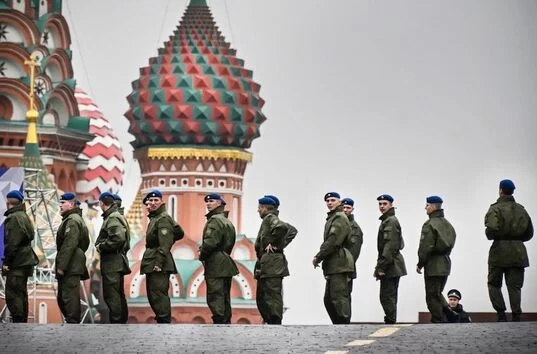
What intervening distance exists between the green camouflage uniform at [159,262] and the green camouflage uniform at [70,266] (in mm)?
909

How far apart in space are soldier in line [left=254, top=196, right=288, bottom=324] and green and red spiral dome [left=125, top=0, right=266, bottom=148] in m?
50.7

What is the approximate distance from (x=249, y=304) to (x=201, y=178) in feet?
17.6

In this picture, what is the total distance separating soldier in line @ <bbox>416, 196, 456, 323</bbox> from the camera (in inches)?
1309

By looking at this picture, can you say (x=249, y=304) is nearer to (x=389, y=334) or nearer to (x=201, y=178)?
(x=201, y=178)

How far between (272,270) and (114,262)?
2.16 metres

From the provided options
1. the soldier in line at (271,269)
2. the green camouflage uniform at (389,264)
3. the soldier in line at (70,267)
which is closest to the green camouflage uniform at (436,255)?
the green camouflage uniform at (389,264)

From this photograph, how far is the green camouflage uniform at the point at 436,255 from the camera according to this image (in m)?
33.2

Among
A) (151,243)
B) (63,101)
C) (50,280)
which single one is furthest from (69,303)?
(63,101)

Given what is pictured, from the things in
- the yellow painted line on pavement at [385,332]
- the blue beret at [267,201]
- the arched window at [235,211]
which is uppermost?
the arched window at [235,211]

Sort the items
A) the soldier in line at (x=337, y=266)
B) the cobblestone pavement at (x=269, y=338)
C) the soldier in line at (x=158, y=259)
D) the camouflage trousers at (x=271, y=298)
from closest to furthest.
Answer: the cobblestone pavement at (x=269, y=338) < the soldier in line at (x=158, y=259) < the soldier in line at (x=337, y=266) < the camouflage trousers at (x=271, y=298)

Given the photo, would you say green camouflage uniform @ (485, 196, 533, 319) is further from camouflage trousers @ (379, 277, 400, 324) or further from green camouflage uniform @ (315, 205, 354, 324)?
green camouflage uniform @ (315, 205, 354, 324)

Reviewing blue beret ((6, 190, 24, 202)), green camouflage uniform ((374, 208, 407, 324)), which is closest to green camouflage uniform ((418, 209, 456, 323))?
green camouflage uniform ((374, 208, 407, 324))

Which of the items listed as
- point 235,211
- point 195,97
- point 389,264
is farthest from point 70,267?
point 195,97

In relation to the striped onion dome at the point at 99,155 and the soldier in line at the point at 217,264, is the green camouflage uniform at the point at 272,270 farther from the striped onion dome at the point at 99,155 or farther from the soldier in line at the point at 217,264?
the striped onion dome at the point at 99,155
